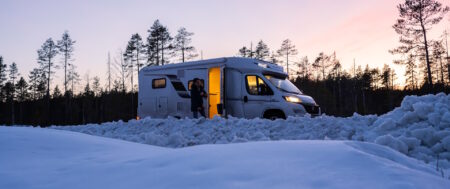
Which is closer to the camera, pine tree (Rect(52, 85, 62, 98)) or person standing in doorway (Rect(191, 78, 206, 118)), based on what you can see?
person standing in doorway (Rect(191, 78, 206, 118))

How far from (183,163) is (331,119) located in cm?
684

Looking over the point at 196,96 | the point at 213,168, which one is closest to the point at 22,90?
the point at 196,96

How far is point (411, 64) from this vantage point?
107 ft

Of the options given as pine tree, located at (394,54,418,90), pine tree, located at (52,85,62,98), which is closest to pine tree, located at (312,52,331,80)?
pine tree, located at (394,54,418,90)

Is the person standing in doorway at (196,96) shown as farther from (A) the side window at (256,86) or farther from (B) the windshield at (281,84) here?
(B) the windshield at (281,84)

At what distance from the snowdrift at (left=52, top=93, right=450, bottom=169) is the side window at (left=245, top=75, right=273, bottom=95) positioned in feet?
8.18

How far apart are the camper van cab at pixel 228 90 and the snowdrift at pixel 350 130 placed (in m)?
2.29

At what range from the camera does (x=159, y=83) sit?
43.6 feet

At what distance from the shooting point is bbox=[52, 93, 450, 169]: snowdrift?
5.36 meters

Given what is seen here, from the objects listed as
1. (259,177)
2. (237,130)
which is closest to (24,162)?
(259,177)

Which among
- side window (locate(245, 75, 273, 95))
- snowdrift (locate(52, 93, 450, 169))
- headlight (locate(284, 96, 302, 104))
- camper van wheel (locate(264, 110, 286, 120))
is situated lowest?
snowdrift (locate(52, 93, 450, 169))

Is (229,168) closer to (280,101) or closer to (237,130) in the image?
(237,130)

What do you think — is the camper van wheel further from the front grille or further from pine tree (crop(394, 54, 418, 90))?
pine tree (crop(394, 54, 418, 90))

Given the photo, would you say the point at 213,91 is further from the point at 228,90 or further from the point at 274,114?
the point at 274,114
